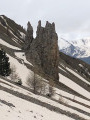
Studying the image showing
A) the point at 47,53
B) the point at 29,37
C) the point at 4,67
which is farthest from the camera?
the point at 29,37

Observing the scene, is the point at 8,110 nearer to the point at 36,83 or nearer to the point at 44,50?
the point at 36,83

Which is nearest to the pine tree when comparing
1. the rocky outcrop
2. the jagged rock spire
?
the rocky outcrop

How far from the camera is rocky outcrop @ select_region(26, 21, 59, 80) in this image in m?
112

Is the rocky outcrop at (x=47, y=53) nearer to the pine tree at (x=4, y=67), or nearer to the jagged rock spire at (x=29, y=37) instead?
the jagged rock spire at (x=29, y=37)

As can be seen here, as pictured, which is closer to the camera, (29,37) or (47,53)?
(47,53)

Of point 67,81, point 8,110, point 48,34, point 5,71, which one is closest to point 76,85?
point 67,81

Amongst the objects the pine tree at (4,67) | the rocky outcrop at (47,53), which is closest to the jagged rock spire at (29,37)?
the rocky outcrop at (47,53)

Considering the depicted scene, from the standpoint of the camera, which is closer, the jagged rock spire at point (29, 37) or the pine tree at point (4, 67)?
the pine tree at point (4, 67)

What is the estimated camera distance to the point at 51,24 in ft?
376

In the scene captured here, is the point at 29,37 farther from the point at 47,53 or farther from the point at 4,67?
the point at 4,67

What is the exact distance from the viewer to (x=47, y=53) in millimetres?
113812

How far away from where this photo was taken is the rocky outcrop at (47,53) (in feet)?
368

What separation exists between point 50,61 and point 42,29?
1323 cm

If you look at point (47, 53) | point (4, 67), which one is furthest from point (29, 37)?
point (4, 67)
